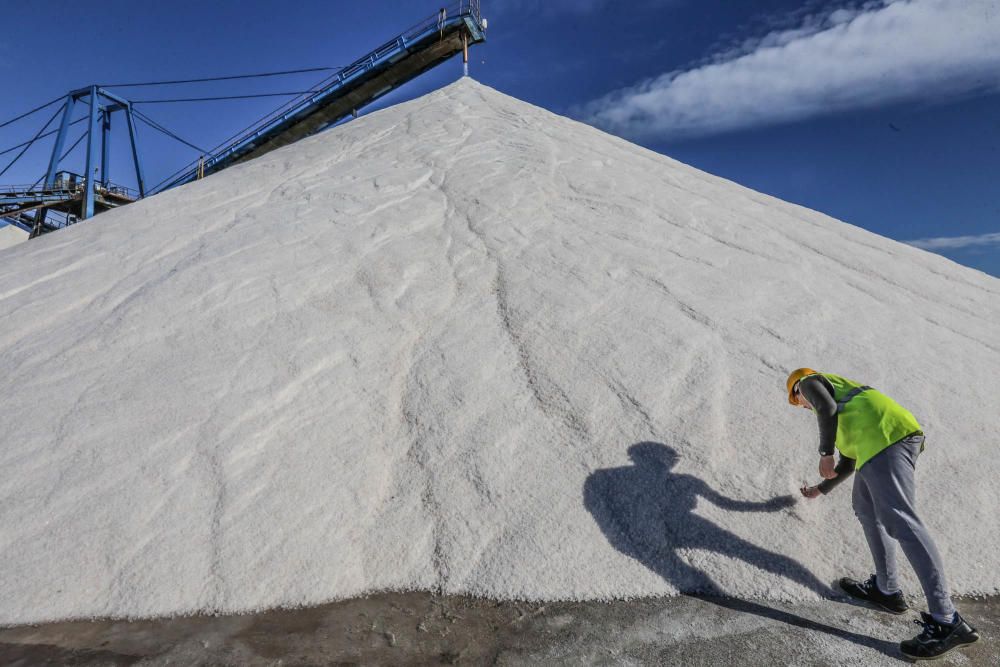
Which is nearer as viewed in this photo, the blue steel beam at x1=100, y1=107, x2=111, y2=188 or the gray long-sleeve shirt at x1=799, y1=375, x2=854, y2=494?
the gray long-sleeve shirt at x1=799, y1=375, x2=854, y2=494

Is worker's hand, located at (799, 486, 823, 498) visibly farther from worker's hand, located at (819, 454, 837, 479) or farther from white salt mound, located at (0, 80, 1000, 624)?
worker's hand, located at (819, 454, 837, 479)

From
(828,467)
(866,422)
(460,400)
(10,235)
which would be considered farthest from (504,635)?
(10,235)

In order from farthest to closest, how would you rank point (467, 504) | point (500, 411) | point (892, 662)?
point (500, 411) → point (467, 504) → point (892, 662)

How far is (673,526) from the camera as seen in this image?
9.45 feet

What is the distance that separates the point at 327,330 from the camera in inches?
171

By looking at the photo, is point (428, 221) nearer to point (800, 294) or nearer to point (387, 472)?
point (387, 472)

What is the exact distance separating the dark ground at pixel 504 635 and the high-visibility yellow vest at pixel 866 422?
768mm

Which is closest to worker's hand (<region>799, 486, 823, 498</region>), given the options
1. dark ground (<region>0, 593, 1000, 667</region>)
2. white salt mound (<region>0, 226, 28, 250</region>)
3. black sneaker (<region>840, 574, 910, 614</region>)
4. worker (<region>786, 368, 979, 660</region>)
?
worker (<region>786, 368, 979, 660</region>)

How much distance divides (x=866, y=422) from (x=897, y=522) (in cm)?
45

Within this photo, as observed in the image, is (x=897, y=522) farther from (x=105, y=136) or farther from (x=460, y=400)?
(x=105, y=136)

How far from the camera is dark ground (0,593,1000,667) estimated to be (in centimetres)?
222

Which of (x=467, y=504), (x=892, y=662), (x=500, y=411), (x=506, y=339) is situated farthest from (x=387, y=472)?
(x=892, y=662)

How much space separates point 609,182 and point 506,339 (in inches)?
148

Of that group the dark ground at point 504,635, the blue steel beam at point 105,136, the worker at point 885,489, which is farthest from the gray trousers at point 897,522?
the blue steel beam at point 105,136
